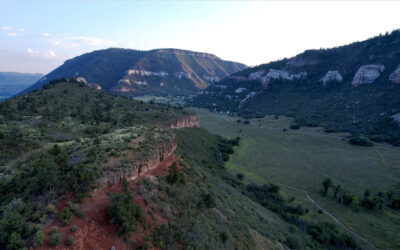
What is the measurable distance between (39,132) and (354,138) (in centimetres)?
7974

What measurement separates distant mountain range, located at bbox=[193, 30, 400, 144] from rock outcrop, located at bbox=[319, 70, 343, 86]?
0.64 ft

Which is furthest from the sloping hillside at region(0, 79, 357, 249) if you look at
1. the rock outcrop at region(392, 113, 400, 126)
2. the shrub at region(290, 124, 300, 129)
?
the rock outcrop at region(392, 113, 400, 126)

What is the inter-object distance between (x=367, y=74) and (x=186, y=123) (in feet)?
326

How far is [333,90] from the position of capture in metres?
110

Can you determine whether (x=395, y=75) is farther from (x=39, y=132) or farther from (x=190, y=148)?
(x=39, y=132)

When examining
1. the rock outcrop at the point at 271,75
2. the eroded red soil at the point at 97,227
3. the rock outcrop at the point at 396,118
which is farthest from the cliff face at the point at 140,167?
the rock outcrop at the point at 271,75

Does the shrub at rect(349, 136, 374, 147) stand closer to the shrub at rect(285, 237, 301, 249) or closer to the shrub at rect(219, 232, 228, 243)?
the shrub at rect(285, 237, 301, 249)

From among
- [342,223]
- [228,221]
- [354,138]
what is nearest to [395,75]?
[354,138]

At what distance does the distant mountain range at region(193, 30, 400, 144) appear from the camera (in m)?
77.7

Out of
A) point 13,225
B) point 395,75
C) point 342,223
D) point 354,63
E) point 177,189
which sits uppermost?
point 354,63

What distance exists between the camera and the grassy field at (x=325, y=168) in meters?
30.0

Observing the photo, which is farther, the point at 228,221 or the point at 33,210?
the point at 228,221

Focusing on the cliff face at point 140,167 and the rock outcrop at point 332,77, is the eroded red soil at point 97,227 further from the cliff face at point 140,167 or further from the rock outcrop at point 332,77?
the rock outcrop at point 332,77

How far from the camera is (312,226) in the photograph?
28.0 meters
